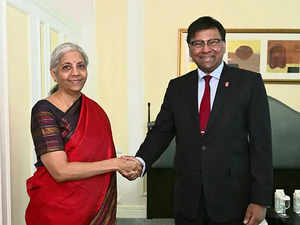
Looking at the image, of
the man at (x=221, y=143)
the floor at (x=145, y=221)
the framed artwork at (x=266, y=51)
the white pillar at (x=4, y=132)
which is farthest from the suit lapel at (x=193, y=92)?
the floor at (x=145, y=221)

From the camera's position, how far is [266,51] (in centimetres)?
345

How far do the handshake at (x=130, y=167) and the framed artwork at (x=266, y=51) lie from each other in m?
1.78

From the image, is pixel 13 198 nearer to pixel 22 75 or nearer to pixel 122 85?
pixel 22 75

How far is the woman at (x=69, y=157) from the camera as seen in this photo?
154 centimetres

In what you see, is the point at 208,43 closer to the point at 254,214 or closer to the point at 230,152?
the point at 230,152

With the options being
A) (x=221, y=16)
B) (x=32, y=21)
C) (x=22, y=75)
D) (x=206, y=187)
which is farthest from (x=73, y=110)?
(x=221, y=16)

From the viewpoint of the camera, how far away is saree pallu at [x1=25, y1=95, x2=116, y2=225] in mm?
1570

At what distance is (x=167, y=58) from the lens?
3.54 metres

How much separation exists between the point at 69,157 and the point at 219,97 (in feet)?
2.66

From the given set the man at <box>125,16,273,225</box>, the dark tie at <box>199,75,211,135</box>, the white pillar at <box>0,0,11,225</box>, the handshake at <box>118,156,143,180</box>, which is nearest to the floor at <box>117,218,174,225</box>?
the handshake at <box>118,156,143,180</box>

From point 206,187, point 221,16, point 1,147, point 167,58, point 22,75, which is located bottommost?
point 206,187

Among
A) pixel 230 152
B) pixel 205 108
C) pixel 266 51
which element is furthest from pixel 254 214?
pixel 266 51

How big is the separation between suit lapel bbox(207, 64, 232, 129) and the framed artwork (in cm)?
182

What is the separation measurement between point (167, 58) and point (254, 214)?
88.2 inches
